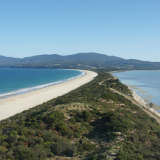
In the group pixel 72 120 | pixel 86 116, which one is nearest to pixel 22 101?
pixel 86 116

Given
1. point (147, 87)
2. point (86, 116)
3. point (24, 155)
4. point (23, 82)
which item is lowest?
point (147, 87)

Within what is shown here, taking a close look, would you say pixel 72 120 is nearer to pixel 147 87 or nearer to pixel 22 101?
pixel 22 101

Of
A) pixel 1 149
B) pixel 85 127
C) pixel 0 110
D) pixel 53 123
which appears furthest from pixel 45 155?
pixel 0 110

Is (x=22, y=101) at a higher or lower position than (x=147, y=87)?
higher

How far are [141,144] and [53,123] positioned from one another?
316 inches

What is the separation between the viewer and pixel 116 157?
9719mm

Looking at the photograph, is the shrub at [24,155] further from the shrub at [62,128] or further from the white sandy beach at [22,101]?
the white sandy beach at [22,101]

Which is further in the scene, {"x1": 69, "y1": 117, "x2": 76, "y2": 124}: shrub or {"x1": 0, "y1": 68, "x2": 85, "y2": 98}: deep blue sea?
{"x1": 0, "y1": 68, "x2": 85, "y2": 98}: deep blue sea

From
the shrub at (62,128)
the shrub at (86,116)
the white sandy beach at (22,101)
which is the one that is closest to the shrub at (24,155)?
the shrub at (62,128)

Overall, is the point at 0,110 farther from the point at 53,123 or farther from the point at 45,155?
the point at 45,155

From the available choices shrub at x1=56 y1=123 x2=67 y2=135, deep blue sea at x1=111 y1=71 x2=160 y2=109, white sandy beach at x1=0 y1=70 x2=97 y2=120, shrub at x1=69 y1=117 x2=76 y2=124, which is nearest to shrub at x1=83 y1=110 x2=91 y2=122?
shrub at x1=69 y1=117 x2=76 y2=124

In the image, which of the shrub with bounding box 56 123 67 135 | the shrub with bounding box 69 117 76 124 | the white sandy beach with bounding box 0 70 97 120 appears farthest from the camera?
the white sandy beach with bounding box 0 70 97 120

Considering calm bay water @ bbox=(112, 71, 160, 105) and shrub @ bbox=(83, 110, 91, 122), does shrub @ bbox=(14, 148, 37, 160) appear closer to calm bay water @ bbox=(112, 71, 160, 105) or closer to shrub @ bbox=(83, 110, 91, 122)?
shrub @ bbox=(83, 110, 91, 122)

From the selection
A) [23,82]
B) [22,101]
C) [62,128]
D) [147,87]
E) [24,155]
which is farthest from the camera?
[23,82]
